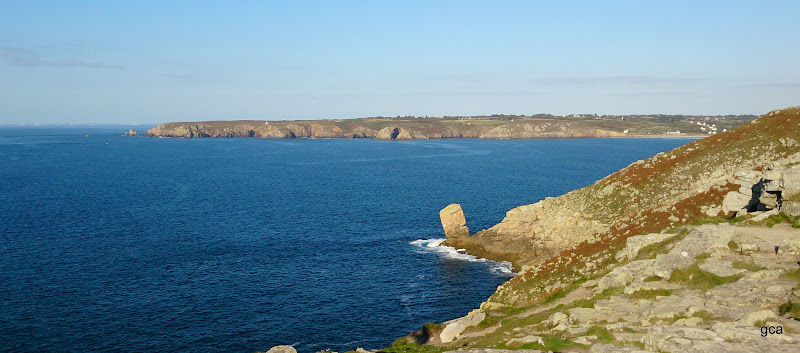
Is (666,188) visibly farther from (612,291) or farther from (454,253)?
(612,291)

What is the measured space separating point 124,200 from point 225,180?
1476 inches

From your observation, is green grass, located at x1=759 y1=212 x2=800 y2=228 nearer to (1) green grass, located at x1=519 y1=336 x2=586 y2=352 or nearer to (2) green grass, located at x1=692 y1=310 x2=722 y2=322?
(2) green grass, located at x1=692 y1=310 x2=722 y2=322

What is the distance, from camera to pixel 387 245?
80.5 m

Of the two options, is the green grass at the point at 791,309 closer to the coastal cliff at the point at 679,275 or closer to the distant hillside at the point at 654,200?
the coastal cliff at the point at 679,275

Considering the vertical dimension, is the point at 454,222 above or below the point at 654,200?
below

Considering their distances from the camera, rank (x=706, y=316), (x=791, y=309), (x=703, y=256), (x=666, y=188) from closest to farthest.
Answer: (x=791, y=309)
(x=706, y=316)
(x=703, y=256)
(x=666, y=188)

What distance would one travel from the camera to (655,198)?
203 ft

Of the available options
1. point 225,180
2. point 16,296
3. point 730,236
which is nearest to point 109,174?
point 225,180

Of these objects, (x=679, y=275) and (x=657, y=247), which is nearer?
(x=679, y=275)

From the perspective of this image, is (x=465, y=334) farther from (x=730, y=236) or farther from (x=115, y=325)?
(x=115, y=325)

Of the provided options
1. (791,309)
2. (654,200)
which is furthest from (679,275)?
(654,200)

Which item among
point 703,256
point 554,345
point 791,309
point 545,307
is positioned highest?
point 703,256

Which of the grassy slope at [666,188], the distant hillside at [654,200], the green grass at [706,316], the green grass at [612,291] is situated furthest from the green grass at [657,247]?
the green grass at [706,316]

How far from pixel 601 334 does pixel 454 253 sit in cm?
5004
